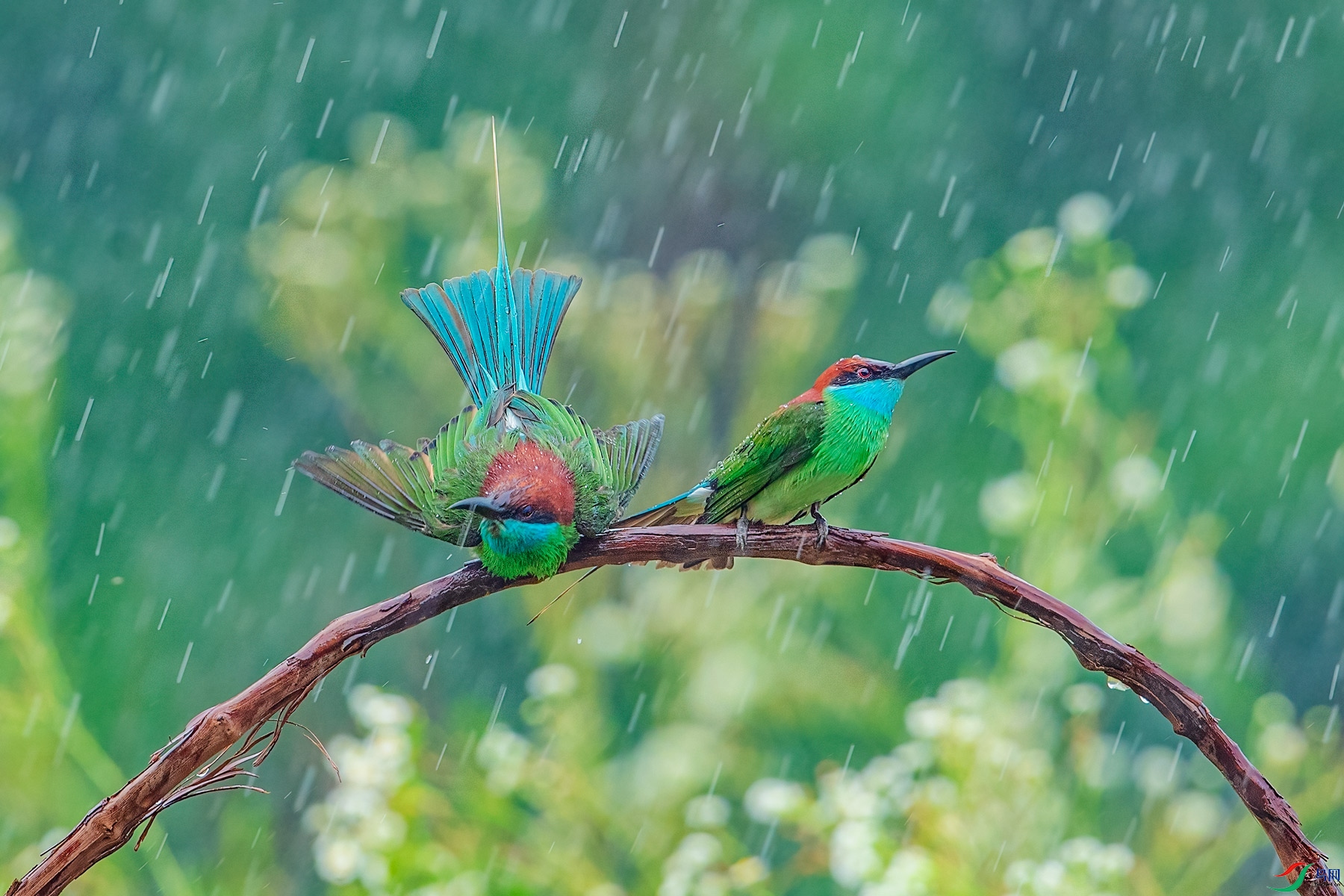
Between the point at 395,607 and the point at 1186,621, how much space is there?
3.22ft

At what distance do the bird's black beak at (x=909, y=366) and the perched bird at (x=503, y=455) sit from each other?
0.53ft

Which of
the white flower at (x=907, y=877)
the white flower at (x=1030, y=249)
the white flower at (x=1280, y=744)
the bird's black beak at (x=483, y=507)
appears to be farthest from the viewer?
the white flower at (x=1280, y=744)

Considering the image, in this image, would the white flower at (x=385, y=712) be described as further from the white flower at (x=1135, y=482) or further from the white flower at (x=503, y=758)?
the white flower at (x=1135, y=482)

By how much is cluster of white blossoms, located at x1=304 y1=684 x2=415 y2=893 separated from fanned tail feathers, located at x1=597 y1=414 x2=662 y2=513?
0.47m

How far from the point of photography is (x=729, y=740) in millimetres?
1690

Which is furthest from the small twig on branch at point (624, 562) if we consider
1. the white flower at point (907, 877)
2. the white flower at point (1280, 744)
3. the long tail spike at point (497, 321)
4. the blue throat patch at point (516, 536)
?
the white flower at point (1280, 744)

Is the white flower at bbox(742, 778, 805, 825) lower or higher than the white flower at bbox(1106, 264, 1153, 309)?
lower

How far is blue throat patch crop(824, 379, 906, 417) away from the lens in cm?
83

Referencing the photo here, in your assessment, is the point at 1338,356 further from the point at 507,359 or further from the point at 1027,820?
the point at 507,359

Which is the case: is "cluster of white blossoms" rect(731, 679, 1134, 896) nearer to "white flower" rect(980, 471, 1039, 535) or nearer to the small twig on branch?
"white flower" rect(980, 471, 1039, 535)

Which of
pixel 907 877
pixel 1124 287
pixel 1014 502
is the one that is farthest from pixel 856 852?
pixel 1124 287

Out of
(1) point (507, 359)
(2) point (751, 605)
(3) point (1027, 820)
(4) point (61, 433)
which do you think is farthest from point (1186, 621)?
(4) point (61, 433)

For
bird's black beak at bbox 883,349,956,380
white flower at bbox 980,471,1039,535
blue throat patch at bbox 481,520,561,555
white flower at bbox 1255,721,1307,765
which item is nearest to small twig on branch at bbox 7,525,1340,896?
blue throat patch at bbox 481,520,561,555

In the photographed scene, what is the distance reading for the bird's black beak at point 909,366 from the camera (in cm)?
72
